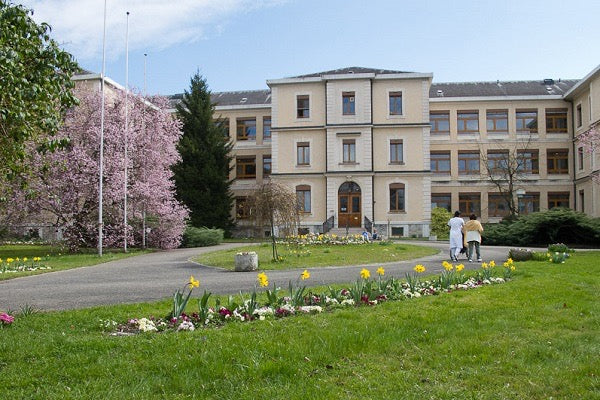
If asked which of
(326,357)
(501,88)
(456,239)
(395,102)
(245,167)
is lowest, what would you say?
(326,357)

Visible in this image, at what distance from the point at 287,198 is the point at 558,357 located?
47.4ft

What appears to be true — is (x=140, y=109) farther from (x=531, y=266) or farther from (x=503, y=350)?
(x=503, y=350)

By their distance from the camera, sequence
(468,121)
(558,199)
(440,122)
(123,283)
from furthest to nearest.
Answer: (440,122) → (468,121) → (558,199) → (123,283)

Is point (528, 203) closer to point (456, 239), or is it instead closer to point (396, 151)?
point (396, 151)

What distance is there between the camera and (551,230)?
26141 mm

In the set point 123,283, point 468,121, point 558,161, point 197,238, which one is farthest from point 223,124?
point 123,283

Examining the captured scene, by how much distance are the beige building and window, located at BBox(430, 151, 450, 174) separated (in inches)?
3.4

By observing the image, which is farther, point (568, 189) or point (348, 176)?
point (568, 189)

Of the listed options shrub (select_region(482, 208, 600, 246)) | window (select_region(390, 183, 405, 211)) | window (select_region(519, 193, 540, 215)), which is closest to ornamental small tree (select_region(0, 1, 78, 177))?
shrub (select_region(482, 208, 600, 246))

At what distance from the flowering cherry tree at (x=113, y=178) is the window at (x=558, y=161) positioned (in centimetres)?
3126

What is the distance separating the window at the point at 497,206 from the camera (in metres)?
43.5

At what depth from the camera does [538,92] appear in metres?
44.8

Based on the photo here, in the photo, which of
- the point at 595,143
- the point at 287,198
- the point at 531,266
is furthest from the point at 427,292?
the point at 595,143

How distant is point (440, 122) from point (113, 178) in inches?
1184
